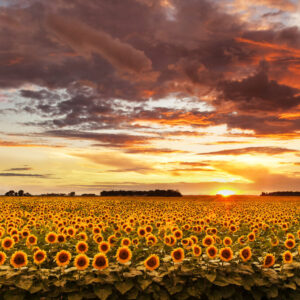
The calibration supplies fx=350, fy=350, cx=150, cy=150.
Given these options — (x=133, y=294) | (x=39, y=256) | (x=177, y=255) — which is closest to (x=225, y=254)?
(x=177, y=255)

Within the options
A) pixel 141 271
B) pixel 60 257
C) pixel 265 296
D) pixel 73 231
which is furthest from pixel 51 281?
pixel 265 296

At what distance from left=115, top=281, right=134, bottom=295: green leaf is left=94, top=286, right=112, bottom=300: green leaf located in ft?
0.64

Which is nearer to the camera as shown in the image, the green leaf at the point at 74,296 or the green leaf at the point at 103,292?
the green leaf at the point at 103,292

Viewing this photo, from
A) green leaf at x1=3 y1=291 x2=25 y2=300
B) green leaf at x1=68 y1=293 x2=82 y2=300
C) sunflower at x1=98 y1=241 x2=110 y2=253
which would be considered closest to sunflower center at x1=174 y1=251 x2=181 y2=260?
sunflower at x1=98 y1=241 x2=110 y2=253

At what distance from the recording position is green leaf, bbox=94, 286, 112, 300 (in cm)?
775

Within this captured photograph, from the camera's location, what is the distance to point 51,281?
830cm

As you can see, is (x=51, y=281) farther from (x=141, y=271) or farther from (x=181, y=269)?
(x=181, y=269)

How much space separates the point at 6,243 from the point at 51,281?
2.93 metres

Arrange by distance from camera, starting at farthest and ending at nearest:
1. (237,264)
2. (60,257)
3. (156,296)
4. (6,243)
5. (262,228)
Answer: (262,228) → (6,243) → (237,264) → (60,257) → (156,296)

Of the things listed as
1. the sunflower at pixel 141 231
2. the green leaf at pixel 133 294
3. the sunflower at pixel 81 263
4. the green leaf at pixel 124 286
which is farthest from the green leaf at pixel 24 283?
the sunflower at pixel 141 231

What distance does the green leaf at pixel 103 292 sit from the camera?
7.75 m

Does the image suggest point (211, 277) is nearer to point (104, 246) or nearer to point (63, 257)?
point (104, 246)

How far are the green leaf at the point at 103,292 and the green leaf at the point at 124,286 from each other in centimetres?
19

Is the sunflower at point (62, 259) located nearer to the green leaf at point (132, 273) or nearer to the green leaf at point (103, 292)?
the green leaf at point (103, 292)
